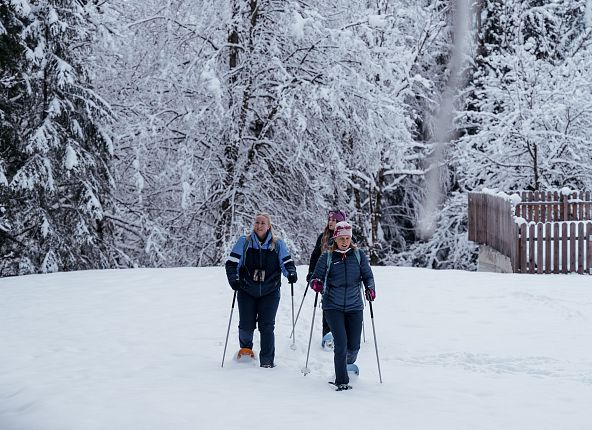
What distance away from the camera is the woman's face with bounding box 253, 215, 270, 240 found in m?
8.59

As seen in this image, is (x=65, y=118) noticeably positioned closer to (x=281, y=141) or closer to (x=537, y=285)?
(x=281, y=141)

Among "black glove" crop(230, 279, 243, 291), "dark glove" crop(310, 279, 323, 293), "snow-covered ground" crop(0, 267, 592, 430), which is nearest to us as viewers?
"snow-covered ground" crop(0, 267, 592, 430)

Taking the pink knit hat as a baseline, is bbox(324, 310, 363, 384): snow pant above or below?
below

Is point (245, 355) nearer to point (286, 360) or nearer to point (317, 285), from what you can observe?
point (286, 360)

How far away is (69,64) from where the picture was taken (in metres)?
17.2

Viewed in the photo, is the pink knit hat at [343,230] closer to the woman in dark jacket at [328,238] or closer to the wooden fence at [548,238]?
the woman in dark jacket at [328,238]

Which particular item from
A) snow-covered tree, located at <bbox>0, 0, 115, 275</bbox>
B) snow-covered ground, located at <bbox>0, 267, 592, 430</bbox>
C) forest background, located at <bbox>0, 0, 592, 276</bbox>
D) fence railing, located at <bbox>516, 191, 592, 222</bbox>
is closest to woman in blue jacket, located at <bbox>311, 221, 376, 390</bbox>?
snow-covered ground, located at <bbox>0, 267, 592, 430</bbox>

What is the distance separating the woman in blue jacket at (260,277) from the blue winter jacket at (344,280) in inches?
28.0

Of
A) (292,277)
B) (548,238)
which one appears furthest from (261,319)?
(548,238)

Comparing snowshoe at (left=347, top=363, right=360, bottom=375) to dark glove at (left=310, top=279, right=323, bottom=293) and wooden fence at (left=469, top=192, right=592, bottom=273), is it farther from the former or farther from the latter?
wooden fence at (left=469, top=192, right=592, bottom=273)

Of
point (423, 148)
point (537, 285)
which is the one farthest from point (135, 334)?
point (423, 148)

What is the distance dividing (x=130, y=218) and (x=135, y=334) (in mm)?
11701

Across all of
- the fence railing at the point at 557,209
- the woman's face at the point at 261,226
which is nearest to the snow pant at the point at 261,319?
the woman's face at the point at 261,226

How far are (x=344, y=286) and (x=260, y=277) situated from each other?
1.10 metres
